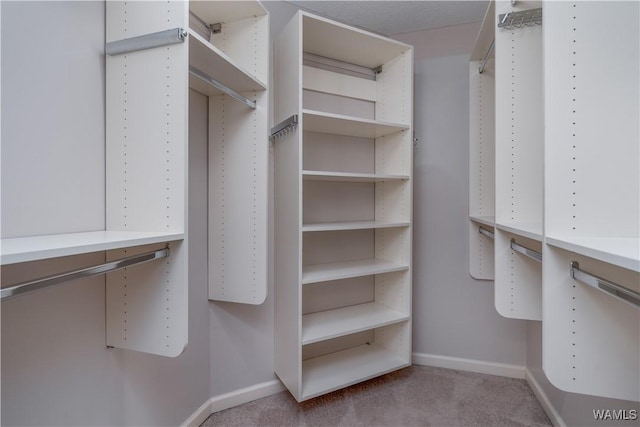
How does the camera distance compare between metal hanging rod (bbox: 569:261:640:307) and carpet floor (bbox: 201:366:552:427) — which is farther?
carpet floor (bbox: 201:366:552:427)

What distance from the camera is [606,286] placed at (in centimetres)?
73

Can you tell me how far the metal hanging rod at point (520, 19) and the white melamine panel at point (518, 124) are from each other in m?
0.02

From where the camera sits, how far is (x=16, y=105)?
0.86 metres

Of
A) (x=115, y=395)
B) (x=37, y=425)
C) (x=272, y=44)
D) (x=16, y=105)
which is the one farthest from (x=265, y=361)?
(x=272, y=44)

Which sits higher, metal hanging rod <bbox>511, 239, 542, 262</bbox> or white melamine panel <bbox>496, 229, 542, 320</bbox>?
metal hanging rod <bbox>511, 239, 542, 262</bbox>

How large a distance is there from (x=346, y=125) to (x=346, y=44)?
20.1 inches

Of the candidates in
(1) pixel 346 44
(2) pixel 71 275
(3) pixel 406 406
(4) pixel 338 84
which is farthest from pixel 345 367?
(1) pixel 346 44

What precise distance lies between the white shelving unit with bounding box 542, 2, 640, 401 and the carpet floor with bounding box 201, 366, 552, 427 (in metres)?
1.05

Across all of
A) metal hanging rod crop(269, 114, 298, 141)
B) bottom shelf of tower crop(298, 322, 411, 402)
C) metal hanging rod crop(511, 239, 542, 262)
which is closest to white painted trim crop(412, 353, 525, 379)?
bottom shelf of tower crop(298, 322, 411, 402)

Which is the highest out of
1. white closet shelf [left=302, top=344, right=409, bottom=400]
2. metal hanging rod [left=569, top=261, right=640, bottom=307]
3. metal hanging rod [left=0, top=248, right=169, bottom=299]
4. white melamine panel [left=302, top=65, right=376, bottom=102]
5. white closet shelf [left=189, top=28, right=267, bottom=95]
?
white melamine panel [left=302, top=65, right=376, bottom=102]

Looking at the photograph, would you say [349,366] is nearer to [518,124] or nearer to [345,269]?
[345,269]

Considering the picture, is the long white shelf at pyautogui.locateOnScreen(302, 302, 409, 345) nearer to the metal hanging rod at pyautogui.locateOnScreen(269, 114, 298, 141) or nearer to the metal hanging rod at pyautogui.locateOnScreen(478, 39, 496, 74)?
the metal hanging rod at pyautogui.locateOnScreen(269, 114, 298, 141)

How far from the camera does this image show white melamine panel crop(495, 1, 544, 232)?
1.37m

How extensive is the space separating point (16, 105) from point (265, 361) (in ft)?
5.50
